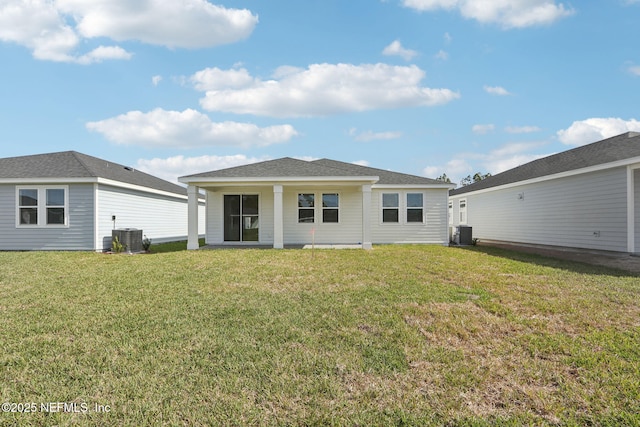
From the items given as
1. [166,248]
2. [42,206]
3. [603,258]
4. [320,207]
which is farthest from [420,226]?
[42,206]

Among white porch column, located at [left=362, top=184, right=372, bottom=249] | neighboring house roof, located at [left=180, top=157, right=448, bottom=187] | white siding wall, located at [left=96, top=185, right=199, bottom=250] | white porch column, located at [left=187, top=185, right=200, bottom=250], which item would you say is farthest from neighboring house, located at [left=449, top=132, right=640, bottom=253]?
white siding wall, located at [left=96, top=185, right=199, bottom=250]

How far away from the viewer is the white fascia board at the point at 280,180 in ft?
42.3

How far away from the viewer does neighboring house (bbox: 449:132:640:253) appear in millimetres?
11219

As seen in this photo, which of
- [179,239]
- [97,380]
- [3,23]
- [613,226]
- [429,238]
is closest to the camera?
[97,380]

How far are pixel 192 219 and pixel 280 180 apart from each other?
12.8ft

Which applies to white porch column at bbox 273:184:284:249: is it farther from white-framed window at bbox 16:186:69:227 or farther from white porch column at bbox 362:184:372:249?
white-framed window at bbox 16:186:69:227

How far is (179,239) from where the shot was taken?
2106cm

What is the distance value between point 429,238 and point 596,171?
6561mm

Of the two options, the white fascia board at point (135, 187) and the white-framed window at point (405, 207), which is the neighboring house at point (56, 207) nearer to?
the white fascia board at point (135, 187)

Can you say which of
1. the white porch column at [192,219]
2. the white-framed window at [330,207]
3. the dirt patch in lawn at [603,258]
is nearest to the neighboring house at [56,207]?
the white porch column at [192,219]

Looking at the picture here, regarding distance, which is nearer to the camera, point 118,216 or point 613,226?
point 613,226

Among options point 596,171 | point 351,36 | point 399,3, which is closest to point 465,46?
point 399,3

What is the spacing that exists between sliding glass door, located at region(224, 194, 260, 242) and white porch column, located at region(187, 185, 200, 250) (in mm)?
1706

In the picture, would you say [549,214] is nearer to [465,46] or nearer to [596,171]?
[596,171]
